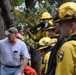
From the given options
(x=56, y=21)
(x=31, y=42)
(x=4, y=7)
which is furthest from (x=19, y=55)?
(x=56, y=21)

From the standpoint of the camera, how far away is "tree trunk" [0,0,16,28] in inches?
383

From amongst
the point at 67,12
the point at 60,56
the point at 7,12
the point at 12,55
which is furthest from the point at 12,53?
the point at 60,56

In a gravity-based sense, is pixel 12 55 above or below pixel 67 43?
below

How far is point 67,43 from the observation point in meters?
Result: 3.28

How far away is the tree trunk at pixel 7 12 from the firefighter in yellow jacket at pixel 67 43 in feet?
20.7

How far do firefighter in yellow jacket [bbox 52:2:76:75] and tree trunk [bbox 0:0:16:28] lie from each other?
20.7ft

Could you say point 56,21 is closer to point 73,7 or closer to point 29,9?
point 73,7

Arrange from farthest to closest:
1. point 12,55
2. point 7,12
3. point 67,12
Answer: point 7,12 < point 12,55 < point 67,12

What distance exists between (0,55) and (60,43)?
4.80 metres

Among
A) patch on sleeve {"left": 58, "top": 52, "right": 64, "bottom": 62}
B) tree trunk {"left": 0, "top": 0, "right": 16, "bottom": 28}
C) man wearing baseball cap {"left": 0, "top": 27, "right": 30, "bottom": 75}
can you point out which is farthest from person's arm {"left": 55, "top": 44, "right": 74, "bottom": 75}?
tree trunk {"left": 0, "top": 0, "right": 16, "bottom": 28}

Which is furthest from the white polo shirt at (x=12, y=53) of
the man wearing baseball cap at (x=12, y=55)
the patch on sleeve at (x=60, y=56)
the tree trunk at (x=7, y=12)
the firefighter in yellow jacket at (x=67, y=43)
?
the patch on sleeve at (x=60, y=56)

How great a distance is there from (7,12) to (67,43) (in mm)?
6762

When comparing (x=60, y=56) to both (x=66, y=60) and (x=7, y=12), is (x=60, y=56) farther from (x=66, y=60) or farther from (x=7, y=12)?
(x=7, y=12)

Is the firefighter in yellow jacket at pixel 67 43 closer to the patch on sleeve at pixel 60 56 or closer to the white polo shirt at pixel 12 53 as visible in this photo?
the patch on sleeve at pixel 60 56
